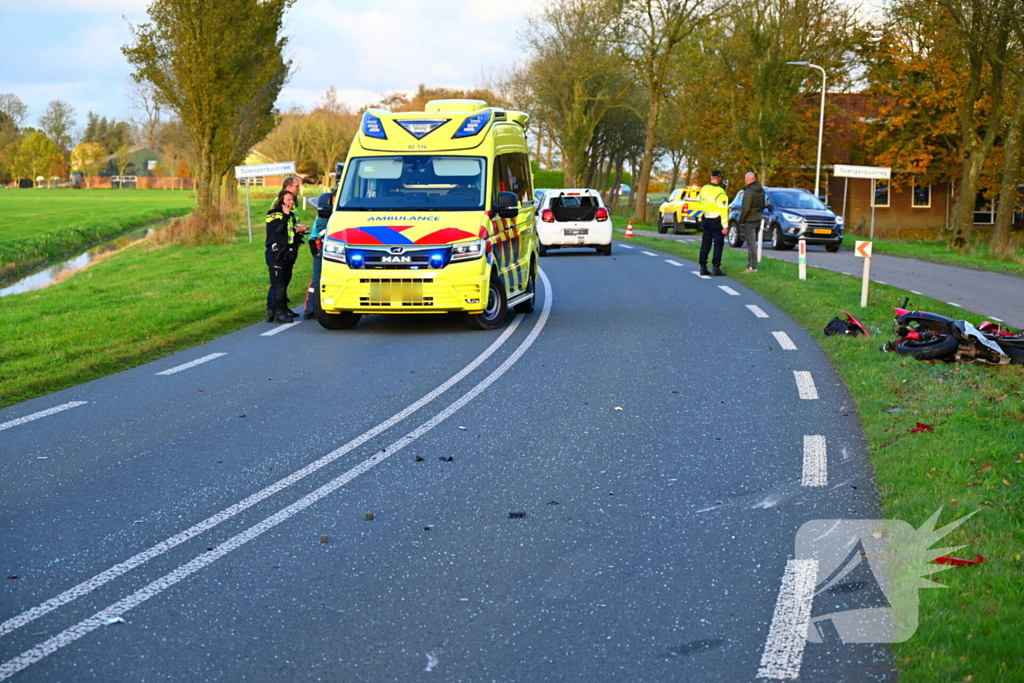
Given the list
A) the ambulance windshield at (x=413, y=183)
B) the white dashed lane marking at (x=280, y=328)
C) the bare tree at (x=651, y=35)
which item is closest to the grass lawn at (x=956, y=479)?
the ambulance windshield at (x=413, y=183)

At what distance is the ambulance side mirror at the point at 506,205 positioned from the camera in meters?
13.1

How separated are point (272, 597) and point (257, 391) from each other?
489 centimetres

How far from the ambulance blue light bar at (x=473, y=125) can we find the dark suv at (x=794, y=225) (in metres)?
17.3

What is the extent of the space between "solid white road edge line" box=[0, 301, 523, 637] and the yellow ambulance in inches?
143

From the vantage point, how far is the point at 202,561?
490 centimetres

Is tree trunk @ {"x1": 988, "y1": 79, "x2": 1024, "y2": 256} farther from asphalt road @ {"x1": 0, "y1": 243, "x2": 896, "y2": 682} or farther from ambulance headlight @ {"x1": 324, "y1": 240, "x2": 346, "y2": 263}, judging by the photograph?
ambulance headlight @ {"x1": 324, "y1": 240, "x2": 346, "y2": 263}

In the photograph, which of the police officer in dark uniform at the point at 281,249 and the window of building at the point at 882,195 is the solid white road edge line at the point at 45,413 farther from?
the window of building at the point at 882,195

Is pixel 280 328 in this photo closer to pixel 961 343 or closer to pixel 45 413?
pixel 45 413

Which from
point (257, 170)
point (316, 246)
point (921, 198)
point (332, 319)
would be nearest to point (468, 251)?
point (332, 319)

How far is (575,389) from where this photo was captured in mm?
9164

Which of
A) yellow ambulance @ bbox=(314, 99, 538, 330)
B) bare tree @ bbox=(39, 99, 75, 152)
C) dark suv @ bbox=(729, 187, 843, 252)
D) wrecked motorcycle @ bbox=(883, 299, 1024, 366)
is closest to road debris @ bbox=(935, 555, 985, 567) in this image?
wrecked motorcycle @ bbox=(883, 299, 1024, 366)

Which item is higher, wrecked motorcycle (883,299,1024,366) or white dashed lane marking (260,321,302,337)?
wrecked motorcycle (883,299,1024,366)

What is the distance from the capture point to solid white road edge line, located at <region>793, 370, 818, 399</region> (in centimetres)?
881

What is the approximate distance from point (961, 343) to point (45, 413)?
776 centimetres
